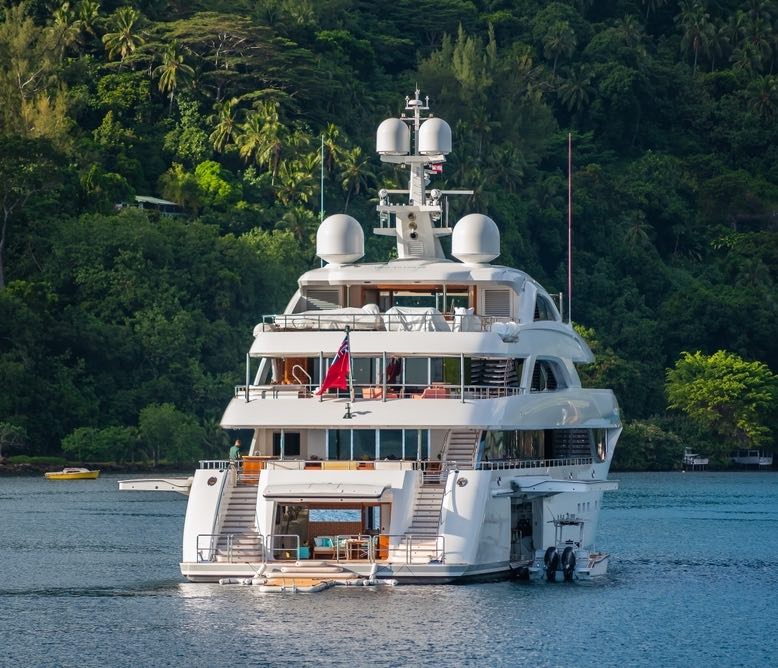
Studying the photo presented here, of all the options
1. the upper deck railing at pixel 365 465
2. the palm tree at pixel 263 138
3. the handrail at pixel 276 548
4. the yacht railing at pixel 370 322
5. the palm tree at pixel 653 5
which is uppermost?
the palm tree at pixel 653 5

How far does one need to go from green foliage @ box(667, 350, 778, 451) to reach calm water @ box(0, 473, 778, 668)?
70.8 m

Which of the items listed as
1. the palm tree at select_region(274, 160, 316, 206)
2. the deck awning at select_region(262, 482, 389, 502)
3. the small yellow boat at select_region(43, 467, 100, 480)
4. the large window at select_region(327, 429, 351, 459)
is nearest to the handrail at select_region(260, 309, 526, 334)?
the large window at select_region(327, 429, 351, 459)

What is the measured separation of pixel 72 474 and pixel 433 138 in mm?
61117

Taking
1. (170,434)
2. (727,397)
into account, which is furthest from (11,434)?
(727,397)

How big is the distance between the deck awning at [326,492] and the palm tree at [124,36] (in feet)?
361

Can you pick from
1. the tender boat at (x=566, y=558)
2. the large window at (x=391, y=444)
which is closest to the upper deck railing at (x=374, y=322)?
the large window at (x=391, y=444)

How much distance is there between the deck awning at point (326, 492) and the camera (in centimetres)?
4994

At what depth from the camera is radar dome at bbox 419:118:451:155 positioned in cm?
6053

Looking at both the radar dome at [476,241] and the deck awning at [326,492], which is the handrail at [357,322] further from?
the deck awning at [326,492]

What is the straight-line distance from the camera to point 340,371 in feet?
172

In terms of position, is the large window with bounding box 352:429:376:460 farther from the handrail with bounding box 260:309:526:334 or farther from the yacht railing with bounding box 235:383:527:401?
the handrail with bounding box 260:309:526:334

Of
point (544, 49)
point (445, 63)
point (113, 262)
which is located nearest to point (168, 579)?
point (113, 262)

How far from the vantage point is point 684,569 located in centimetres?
6350

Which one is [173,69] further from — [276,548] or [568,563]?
[276,548]
